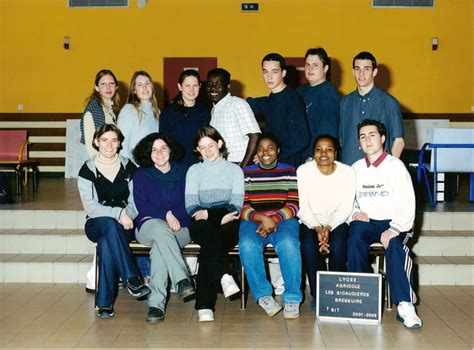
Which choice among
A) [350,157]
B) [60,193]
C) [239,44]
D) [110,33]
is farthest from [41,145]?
[350,157]

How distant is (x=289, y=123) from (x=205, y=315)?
1513 millimetres

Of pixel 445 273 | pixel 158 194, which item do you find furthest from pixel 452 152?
pixel 158 194

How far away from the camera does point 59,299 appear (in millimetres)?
4430

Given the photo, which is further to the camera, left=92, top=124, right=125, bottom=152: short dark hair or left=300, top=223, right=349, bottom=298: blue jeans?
left=92, top=124, right=125, bottom=152: short dark hair

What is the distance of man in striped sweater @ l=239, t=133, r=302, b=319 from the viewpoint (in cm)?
403

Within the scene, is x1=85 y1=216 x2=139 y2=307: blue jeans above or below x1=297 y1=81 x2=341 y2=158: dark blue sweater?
below

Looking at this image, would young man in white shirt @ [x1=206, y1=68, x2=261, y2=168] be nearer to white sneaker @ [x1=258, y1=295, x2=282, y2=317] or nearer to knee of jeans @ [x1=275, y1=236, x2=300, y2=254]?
knee of jeans @ [x1=275, y1=236, x2=300, y2=254]

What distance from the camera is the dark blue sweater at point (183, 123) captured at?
455 centimetres

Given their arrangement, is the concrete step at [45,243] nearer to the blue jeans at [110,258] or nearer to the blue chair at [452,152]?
the blue jeans at [110,258]

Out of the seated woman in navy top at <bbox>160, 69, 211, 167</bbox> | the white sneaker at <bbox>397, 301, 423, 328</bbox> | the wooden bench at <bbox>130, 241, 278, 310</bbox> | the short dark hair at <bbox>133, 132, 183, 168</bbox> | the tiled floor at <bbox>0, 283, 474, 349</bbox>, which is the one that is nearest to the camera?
the tiled floor at <bbox>0, 283, 474, 349</bbox>

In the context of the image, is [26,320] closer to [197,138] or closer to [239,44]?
[197,138]

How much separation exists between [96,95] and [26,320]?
190 cm

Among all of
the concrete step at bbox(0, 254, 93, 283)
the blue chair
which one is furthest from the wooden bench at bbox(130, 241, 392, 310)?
the blue chair

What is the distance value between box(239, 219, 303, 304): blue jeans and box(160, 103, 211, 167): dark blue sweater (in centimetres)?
87
